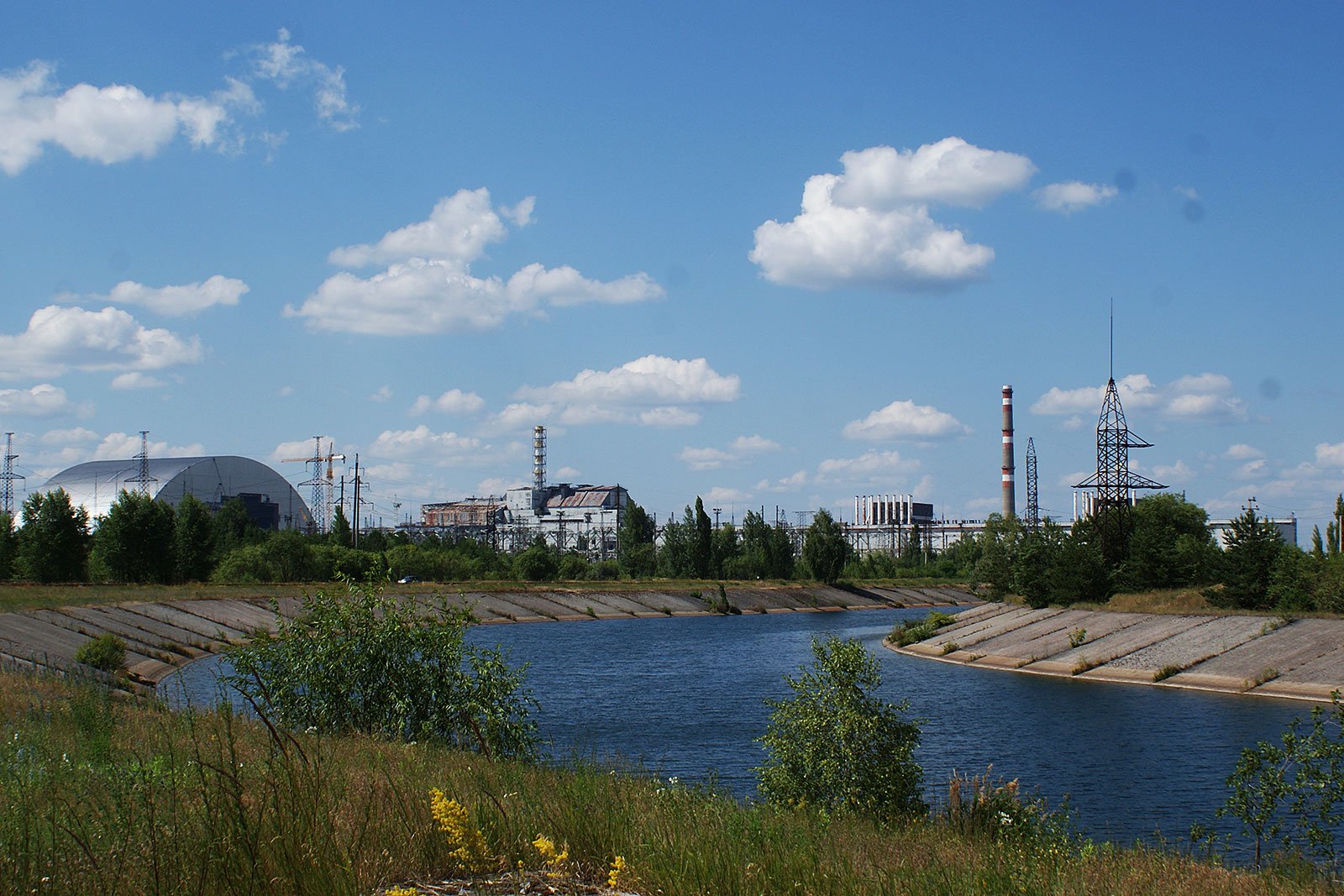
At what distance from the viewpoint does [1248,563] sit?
196 ft

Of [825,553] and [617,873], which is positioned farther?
[825,553]

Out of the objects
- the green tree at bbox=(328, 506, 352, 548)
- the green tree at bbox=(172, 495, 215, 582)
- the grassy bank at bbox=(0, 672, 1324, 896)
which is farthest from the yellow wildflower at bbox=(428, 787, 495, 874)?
the green tree at bbox=(328, 506, 352, 548)

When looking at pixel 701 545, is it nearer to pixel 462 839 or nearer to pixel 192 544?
pixel 192 544

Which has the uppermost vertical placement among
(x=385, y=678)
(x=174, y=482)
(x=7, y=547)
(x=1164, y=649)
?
(x=174, y=482)

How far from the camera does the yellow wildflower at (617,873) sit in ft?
21.6

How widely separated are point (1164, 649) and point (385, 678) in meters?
46.0

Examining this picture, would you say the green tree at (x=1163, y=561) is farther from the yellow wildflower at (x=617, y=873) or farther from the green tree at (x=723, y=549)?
the green tree at (x=723, y=549)

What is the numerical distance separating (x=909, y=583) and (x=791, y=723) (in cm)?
13758

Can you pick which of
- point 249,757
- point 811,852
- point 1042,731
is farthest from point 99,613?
point 811,852

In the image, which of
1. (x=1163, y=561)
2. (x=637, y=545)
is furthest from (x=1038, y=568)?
(x=637, y=545)

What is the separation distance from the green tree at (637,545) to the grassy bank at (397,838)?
135956mm

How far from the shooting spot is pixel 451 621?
2339cm

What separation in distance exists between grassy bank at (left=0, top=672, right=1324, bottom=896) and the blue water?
20.0ft

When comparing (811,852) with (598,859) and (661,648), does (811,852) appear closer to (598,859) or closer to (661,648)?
(598,859)
